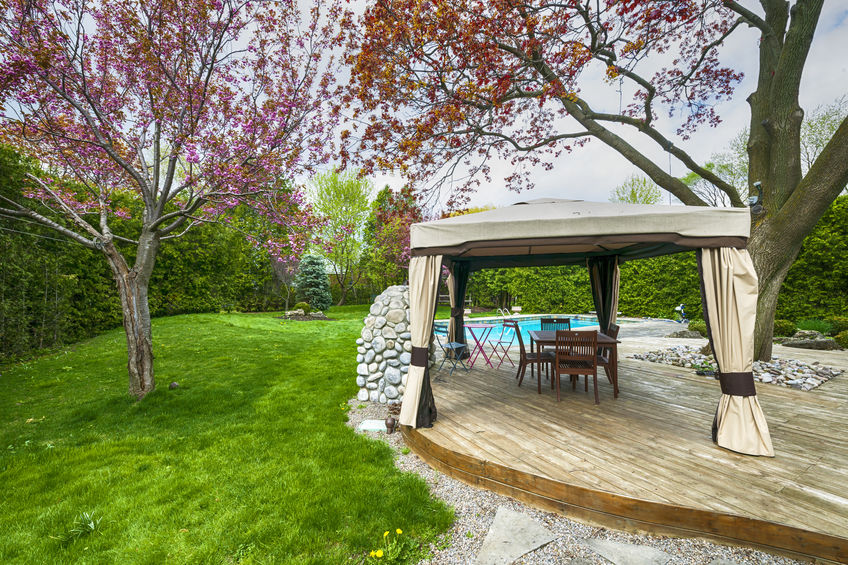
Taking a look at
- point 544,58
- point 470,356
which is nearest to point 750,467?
point 470,356

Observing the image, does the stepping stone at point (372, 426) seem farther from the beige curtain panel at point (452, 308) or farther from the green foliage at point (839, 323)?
the green foliage at point (839, 323)

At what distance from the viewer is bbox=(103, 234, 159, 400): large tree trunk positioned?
172 inches

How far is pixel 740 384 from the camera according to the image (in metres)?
2.61

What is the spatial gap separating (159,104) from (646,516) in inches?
269

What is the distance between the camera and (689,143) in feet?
22.7

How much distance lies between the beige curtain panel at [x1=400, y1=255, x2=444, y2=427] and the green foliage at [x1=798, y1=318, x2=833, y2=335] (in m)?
9.98

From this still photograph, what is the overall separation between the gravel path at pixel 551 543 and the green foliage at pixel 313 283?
1408 cm

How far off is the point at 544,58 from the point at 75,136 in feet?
22.8

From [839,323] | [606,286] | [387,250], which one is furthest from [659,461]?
[387,250]

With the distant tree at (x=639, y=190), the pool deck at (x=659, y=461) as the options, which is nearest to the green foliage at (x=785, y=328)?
the pool deck at (x=659, y=461)

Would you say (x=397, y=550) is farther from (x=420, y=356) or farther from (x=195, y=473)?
(x=195, y=473)

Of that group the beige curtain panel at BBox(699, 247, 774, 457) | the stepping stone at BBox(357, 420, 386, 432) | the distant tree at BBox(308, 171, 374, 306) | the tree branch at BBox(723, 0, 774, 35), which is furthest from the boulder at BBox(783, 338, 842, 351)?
the distant tree at BBox(308, 171, 374, 306)

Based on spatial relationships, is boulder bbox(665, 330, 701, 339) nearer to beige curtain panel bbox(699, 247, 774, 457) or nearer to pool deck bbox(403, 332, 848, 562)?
pool deck bbox(403, 332, 848, 562)

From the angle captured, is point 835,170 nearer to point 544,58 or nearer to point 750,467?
point 544,58
